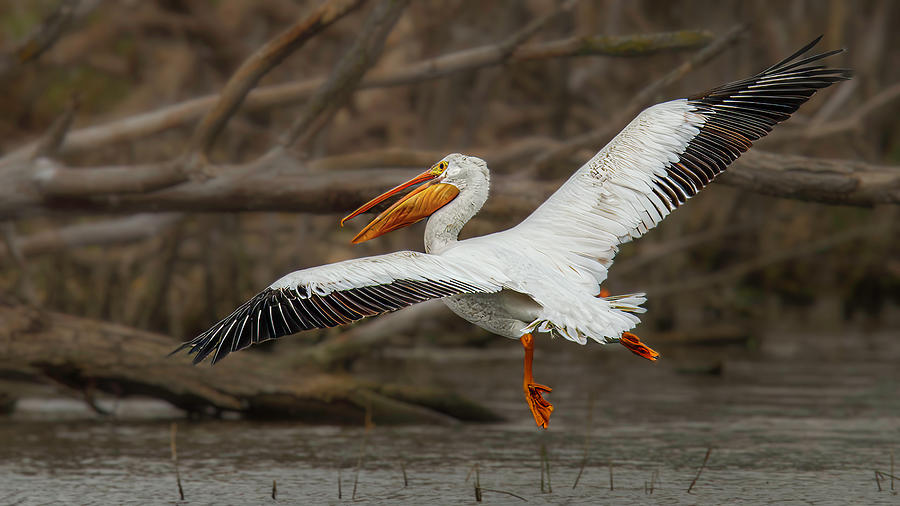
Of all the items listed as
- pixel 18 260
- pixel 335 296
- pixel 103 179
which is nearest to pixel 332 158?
pixel 103 179

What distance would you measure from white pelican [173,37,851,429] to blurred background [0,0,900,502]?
1.16 meters

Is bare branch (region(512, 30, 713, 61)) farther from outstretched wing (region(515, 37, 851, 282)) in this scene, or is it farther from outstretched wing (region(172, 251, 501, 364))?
outstretched wing (region(172, 251, 501, 364))

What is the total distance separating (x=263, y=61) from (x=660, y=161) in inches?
126

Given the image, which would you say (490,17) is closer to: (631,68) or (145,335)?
(631,68)

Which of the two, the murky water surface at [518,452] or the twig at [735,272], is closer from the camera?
the murky water surface at [518,452]

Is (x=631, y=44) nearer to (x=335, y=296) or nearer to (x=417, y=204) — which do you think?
(x=417, y=204)

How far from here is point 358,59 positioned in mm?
7766

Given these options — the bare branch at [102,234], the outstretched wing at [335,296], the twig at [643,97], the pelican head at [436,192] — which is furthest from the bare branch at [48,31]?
the outstretched wing at [335,296]

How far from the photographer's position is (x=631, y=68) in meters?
19.8

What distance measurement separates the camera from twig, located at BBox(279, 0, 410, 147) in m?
7.76

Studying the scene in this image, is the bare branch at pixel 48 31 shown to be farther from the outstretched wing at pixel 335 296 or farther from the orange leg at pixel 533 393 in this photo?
the orange leg at pixel 533 393

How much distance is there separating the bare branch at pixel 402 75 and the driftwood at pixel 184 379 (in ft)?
4.77

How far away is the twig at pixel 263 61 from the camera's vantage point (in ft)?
24.9

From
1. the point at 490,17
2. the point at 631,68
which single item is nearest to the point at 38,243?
the point at 490,17
